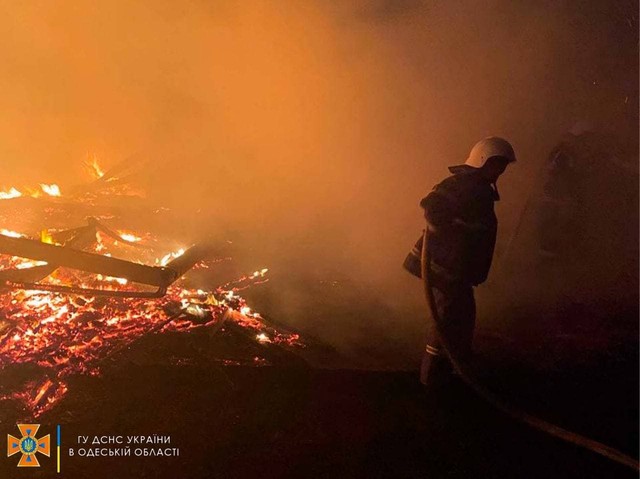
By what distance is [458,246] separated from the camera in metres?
3.42

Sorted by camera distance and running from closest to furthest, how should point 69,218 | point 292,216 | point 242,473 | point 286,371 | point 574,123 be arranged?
point 242,473 < point 286,371 < point 574,123 < point 69,218 < point 292,216

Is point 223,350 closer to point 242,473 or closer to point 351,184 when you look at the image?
point 242,473

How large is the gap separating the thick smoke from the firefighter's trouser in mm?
1341

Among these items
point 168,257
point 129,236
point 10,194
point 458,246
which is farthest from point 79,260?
point 10,194

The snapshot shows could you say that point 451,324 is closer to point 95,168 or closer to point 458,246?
point 458,246

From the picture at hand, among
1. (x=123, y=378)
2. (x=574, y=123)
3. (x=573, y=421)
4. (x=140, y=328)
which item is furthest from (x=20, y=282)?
(x=574, y=123)

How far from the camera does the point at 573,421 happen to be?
3.43 m

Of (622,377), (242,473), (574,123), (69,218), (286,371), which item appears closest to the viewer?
(242,473)

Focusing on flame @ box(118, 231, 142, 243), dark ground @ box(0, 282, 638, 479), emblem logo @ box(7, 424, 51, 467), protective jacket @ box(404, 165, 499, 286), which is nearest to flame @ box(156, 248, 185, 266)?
flame @ box(118, 231, 142, 243)

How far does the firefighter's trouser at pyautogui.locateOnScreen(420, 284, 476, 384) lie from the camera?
3.55m

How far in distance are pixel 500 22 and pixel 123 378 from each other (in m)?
8.20

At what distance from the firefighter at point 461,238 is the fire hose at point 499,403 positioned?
0.05 meters

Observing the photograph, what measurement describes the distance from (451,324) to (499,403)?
74cm

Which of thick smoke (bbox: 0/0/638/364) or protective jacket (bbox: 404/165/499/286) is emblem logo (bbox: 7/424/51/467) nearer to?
thick smoke (bbox: 0/0/638/364)
